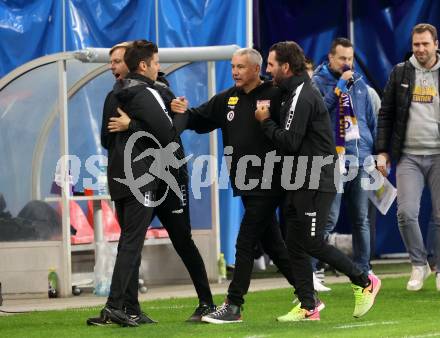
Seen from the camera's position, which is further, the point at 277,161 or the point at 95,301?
the point at 95,301

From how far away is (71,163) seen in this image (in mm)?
13016

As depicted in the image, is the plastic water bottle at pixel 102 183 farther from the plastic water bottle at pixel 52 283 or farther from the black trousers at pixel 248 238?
the black trousers at pixel 248 238

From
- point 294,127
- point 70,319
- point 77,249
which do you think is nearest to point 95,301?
point 77,249

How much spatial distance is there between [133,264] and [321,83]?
11.6 feet

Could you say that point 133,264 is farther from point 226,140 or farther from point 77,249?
point 77,249

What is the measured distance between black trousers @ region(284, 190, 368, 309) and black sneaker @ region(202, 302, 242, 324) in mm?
473

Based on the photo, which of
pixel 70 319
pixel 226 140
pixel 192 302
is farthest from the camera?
pixel 192 302

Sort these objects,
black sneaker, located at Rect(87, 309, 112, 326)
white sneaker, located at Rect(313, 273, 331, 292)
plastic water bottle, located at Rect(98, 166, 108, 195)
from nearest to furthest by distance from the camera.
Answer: black sneaker, located at Rect(87, 309, 112, 326), white sneaker, located at Rect(313, 273, 331, 292), plastic water bottle, located at Rect(98, 166, 108, 195)

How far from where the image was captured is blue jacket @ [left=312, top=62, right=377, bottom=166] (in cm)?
1203

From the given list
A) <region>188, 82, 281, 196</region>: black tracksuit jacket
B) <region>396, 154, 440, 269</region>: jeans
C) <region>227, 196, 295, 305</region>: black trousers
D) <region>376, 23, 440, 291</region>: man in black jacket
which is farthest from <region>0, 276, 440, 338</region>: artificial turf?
<region>188, 82, 281, 196</region>: black tracksuit jacket

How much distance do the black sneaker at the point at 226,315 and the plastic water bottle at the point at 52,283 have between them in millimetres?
3840

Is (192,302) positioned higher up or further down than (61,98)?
further down

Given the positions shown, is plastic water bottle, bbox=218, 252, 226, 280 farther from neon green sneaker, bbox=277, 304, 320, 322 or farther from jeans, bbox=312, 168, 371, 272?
neon green sneaker, bbox=277, 304, 320, 322

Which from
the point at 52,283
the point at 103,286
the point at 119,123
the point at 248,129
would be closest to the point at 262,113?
the point at 248,129
